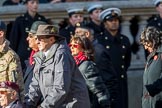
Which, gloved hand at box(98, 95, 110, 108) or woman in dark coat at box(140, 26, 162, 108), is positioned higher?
woman in dark coat at box(140, 26, 162, 108)

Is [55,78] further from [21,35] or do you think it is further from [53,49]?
[21,35]

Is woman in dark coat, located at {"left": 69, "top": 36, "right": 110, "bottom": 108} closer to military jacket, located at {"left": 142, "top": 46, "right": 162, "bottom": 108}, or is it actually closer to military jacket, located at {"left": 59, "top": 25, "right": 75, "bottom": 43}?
military jacket, located at {"left": 142, "top": 46, "right": 162, "bottom": 108}

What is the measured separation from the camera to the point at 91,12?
654 inches

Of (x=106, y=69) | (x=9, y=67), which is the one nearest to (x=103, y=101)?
(x=9, y=67)

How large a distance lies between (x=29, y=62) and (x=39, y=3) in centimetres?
396

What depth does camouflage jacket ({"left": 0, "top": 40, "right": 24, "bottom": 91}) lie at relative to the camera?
41.5ft

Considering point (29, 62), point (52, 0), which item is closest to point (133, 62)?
point (52, 0)

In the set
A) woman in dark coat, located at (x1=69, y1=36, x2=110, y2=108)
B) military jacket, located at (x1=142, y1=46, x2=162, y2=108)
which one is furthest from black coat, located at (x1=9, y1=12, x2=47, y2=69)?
military jacket, located at (x1=142, y1=46, x2=162, y2=108)

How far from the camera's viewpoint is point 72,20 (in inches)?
641

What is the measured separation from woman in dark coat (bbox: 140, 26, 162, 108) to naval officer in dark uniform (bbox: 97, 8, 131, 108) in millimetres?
2267

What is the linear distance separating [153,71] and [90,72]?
865 mm

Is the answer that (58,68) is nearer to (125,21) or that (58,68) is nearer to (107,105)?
(107,105)

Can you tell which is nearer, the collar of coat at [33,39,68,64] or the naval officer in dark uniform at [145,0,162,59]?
the collar of coat at [33,39,68,64]

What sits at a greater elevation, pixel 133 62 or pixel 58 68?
pixel 58 68
